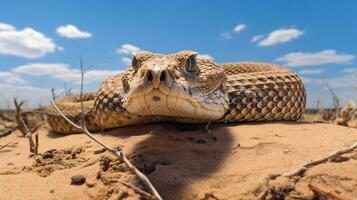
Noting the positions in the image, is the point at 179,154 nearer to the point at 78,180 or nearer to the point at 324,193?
the point at 78,180

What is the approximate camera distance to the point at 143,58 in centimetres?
442

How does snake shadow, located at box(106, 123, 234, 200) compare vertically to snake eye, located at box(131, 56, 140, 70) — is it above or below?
below

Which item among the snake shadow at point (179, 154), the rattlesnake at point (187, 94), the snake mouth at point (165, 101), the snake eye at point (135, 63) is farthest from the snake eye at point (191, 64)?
the snake shadow at point (179, 154)

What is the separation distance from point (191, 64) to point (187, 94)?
2.11 ft

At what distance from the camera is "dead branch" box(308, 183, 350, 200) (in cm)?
296

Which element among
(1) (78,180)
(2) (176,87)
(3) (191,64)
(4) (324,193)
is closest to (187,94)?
(2) (176,87)

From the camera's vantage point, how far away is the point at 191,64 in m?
4.33

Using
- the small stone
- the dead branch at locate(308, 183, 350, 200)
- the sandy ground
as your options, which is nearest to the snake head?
the sandy ground

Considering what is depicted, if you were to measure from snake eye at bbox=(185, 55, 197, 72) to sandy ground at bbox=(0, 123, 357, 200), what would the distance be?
0.82m

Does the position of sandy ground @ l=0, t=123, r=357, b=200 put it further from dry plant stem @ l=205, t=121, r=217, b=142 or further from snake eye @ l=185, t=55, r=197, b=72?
snake eye @ l=185, t=55, r=197, b=72

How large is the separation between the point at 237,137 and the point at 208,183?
1294 millimetres

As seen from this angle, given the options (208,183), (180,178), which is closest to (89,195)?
(180,178)

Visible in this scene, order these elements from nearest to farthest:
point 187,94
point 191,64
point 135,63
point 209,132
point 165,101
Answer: point 165,101
point 187,94
point 191,64
point 135,63
point 209,132

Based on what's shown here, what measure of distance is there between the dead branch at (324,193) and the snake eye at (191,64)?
70.3 inches
